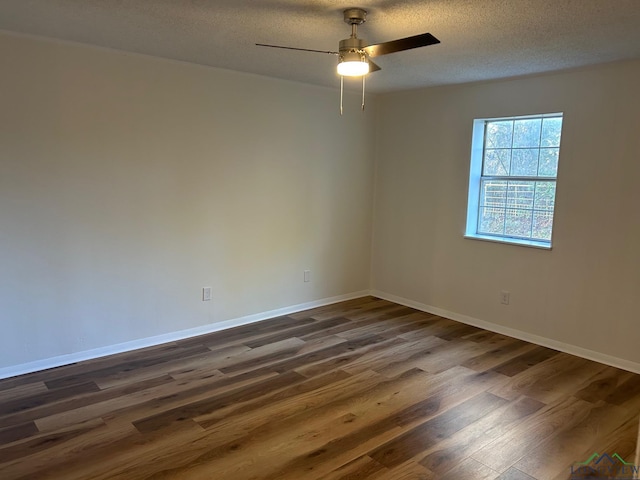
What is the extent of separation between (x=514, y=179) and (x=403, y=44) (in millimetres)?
2316

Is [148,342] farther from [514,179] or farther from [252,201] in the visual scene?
[514,179]

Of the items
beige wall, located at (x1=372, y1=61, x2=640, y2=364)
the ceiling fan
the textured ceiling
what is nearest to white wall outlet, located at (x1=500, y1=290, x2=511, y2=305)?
beige wall, located at (x1=372, y1=61, x2=640, y2=364)

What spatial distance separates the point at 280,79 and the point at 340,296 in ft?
8.04

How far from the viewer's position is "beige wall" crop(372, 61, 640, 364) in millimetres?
3559

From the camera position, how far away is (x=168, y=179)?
383cm

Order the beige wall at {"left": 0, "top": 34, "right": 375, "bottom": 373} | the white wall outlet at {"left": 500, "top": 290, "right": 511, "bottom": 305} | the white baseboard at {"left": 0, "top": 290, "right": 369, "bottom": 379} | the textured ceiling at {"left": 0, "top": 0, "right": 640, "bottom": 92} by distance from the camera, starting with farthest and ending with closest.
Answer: the white wall outlet at {"left": 500, "top": 290, "right": 511, "bottom": 305} → the white baseboard at {"left": 0, "top": 290, "right": 369, "bottom": 379} → the beige wall at {"left": 0, "top": 34, "right": 375, "bottom": 373} → the textured ceiling at {"left": 0, "top": 0, "right": 640, "bottom": 92}

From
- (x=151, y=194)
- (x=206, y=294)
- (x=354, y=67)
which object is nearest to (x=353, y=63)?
(x=354, y=67)

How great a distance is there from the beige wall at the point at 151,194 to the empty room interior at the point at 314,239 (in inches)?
0.7

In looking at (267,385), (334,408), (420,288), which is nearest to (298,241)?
(420,288)

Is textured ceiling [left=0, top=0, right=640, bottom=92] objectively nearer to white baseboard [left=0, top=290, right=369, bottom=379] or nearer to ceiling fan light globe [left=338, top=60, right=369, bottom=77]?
ceiling fan light globe [left=338, top=60, right=369, bottom=77]

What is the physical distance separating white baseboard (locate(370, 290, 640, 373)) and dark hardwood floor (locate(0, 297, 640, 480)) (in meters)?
0.10

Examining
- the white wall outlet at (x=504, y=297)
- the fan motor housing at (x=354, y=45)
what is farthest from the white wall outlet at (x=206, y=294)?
the white wall outlet at (x=504, y=297)

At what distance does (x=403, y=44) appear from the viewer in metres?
2.44

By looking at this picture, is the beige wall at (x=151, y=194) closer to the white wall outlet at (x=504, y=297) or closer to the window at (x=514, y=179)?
the window at (x=514, y=179)
